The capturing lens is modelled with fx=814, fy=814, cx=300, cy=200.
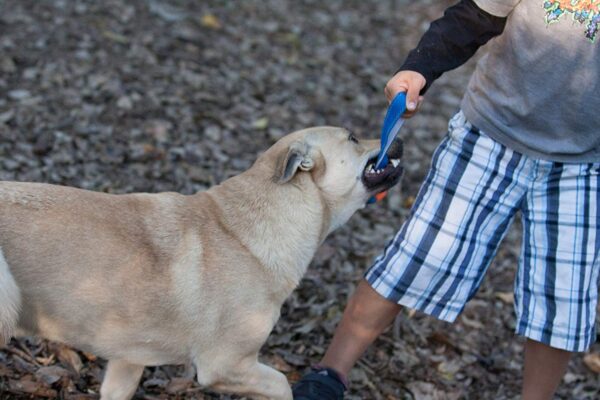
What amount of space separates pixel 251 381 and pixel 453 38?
6.02 ft

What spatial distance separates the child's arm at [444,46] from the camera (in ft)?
12.2

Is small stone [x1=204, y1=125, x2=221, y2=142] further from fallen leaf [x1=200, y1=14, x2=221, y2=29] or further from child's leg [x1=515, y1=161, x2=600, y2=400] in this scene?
child's leg [x1=515, y1=161, x2=600, y2=400]

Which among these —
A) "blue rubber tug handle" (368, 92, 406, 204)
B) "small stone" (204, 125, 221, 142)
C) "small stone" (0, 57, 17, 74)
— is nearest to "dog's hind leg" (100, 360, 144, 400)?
"blue rubber tug handle" (368, 92, 406, 204)

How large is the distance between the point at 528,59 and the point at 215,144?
136 inches

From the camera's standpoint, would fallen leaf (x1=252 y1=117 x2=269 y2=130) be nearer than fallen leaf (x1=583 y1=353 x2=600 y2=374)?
No

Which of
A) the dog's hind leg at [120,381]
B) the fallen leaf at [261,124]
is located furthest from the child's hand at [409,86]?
the fallen leaf at [261,124]

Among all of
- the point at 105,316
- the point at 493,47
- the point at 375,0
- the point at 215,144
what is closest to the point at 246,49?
the point at 215,144

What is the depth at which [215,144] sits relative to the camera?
6664 mm

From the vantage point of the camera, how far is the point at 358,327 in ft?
13.7

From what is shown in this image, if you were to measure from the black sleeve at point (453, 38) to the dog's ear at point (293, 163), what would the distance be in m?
0.61

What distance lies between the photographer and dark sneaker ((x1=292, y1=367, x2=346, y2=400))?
160 inches

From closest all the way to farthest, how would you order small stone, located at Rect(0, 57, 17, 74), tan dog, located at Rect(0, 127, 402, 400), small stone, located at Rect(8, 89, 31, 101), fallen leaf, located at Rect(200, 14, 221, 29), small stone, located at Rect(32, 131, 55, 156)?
1. tan dog, located at Rect(0, 127, 402, 400)
2. small stone, located at Rect(32, 131, 55, 156)
3. small stone, located at Rect(8, 89, 31, 101)
4. small stone, located at Rect(0, 57, 17, 74)
5. fallen leaf, located at Rect(200, 14, 221, 29)

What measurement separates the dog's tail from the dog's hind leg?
74cm

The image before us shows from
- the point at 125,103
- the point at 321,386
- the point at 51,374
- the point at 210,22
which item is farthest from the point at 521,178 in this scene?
the point at 210,22
